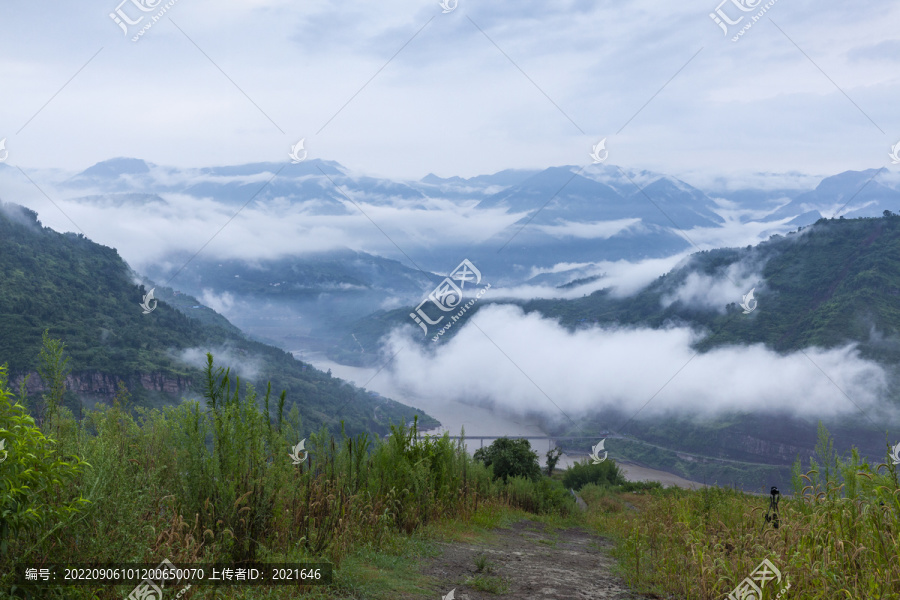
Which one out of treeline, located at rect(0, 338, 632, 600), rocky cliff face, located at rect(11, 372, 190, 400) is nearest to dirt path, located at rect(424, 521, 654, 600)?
treeline, located at rect(0, 338, 632, 600)

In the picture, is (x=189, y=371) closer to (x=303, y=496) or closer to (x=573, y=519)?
(x=573, y=519)

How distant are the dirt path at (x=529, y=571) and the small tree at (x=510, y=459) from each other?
9508 millimetres

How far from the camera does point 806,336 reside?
127 metres

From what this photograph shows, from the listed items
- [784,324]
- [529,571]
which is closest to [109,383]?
[529,571]

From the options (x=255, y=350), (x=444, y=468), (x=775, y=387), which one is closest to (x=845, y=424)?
(x=775, y=387)

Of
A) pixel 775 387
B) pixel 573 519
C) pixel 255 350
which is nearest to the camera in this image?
pixel 573 519

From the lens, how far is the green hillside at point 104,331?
63.9 meters

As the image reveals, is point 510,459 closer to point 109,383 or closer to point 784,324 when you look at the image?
point 109,383

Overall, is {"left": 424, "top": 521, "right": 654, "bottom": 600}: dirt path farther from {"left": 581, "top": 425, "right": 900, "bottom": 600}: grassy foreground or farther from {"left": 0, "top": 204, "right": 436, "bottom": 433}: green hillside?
{"left": 0, "top": 204, "right": 436, "bottom": 433}: green hillside

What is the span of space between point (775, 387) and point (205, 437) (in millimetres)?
166346

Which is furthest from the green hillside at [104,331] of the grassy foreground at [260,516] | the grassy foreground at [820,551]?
the grassy foreground at [820,551]

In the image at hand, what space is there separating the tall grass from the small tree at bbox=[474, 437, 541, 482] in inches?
469

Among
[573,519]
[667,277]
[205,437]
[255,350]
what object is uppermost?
[667,277]

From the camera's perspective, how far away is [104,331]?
7525cm
